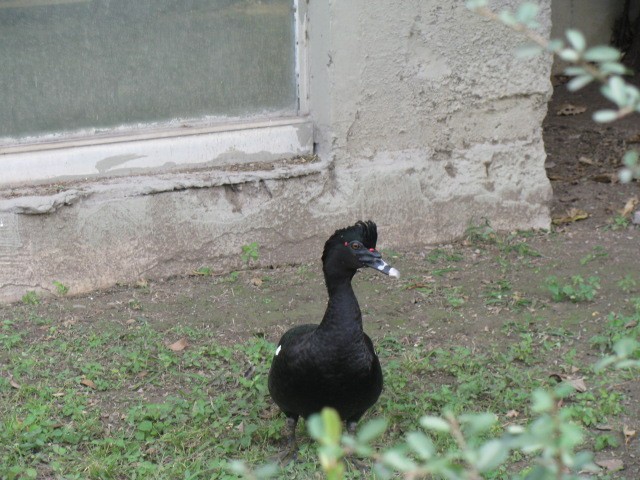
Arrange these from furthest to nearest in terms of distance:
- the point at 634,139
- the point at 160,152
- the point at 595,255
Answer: the point at 634,139 → the point at 595,255 → the point at 160,152

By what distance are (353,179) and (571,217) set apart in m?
1.85

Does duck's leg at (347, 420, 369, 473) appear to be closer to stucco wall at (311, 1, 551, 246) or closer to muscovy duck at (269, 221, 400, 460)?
muscovy duck at (269, 221, 400, 460)

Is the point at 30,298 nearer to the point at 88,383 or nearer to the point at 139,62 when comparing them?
the point at 88,383

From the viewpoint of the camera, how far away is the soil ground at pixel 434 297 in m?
5.39

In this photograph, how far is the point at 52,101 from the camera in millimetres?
5684

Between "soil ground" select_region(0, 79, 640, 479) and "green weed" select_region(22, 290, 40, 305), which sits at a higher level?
"green weed" select_region(22, 290, 40, 305)

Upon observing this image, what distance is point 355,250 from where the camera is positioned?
4098 millimetres

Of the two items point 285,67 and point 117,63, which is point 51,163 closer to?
point 117,63

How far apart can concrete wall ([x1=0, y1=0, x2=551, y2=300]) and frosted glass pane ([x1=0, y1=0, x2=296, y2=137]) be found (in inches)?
12.5

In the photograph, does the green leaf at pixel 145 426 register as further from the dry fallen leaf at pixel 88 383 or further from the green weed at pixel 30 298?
the green weed at pixel 30 298

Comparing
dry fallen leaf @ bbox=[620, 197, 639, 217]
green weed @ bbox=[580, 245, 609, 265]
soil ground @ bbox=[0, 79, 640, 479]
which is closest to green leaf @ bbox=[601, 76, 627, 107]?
soil ground @ bbox=[0, 79, 640, 479]

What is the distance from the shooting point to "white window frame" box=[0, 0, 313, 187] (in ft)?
18.5

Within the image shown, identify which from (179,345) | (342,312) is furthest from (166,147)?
(342,312)

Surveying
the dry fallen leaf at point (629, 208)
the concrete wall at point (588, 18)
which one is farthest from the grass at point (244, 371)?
the concrete wall at point (588, 18)
